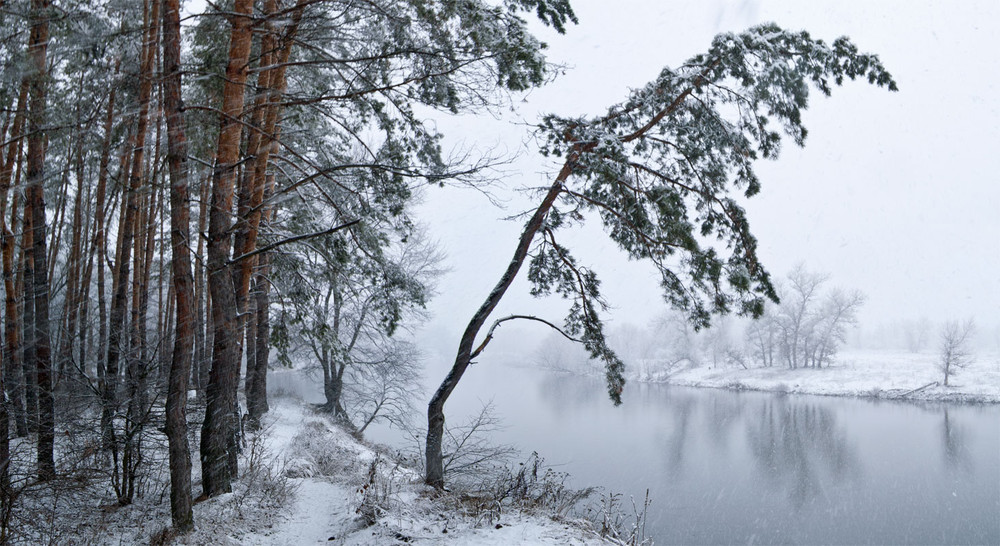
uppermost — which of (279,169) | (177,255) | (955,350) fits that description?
(279,169)

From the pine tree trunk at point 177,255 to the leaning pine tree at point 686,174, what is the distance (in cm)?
284

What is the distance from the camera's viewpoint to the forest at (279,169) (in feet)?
16.5

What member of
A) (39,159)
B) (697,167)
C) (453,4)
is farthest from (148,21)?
(697,167)

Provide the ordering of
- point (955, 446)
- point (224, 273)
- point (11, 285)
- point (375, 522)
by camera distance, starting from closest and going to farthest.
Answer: point (375, 522), point (224, 273), point (11, 285), point (955, 446)

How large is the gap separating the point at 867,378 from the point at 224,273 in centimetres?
3916

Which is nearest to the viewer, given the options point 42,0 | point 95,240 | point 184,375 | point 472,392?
point 184,375

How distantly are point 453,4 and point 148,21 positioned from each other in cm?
434

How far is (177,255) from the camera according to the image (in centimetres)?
472

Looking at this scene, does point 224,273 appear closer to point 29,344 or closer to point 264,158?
point 264,158

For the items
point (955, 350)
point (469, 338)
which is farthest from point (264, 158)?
point (955, 350)

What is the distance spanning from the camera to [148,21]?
7.12 metres

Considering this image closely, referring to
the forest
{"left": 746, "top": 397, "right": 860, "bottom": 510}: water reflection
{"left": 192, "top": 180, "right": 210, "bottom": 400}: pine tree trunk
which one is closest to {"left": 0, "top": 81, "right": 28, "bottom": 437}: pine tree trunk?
the forest

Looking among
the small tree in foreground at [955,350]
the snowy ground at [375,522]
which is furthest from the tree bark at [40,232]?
the small tree in foreground at [955,350]

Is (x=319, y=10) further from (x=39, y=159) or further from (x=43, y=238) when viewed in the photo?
(x=43, y=238)
